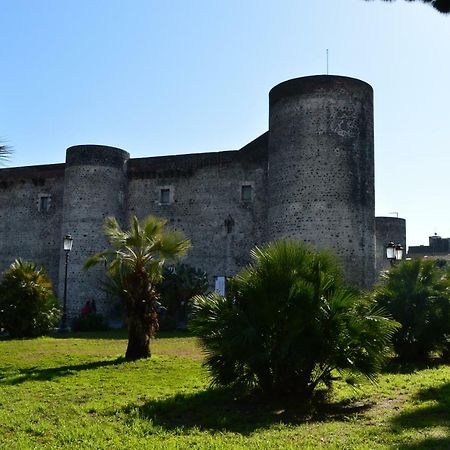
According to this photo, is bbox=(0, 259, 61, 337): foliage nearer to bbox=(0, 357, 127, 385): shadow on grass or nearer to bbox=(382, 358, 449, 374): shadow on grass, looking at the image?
bbox=(0, 357, 127, 385): shadow on grass

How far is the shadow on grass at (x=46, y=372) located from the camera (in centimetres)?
1201

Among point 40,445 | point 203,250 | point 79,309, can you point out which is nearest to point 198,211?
point 203,250

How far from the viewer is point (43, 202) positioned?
3691 centimetres

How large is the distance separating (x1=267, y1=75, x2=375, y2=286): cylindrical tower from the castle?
43 mm

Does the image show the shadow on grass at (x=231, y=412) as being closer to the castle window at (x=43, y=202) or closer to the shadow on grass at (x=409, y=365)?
the shadow on grass at (x=409, y=365)

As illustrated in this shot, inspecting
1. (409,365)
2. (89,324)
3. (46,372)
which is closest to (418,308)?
(409,365)

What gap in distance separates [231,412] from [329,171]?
18.6 m

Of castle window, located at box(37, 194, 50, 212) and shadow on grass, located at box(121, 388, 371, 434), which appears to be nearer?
shadow on grass, located at box(121, 388, 371, 434)

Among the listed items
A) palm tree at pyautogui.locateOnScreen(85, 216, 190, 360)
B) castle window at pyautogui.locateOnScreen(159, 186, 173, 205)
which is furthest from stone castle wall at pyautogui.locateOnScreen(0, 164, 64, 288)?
palm tree at pyautogui.locateOnScreen(85, 216, 190, 360)

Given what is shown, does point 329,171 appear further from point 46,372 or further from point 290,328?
point 290,328

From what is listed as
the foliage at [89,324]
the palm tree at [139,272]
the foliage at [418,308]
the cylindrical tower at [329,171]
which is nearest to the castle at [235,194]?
the cylindrical tower at [329,171]

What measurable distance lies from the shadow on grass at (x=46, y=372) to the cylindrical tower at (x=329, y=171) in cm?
1395

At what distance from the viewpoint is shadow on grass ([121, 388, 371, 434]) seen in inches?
318

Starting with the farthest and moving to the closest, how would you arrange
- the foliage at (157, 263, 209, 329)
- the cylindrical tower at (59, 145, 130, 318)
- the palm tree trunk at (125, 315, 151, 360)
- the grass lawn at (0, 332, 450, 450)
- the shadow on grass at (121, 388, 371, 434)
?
1. the cylindrical tower at (59, 145, 130, 318)
2. the foliage at (157, 263, 209, 329)
3. the palm tree trunk at (125, 315, 151, 360)
4. the shadow on grass at (121, 388, 371, 434)
5. the grass lawn at (0, 332, 450, 450)
